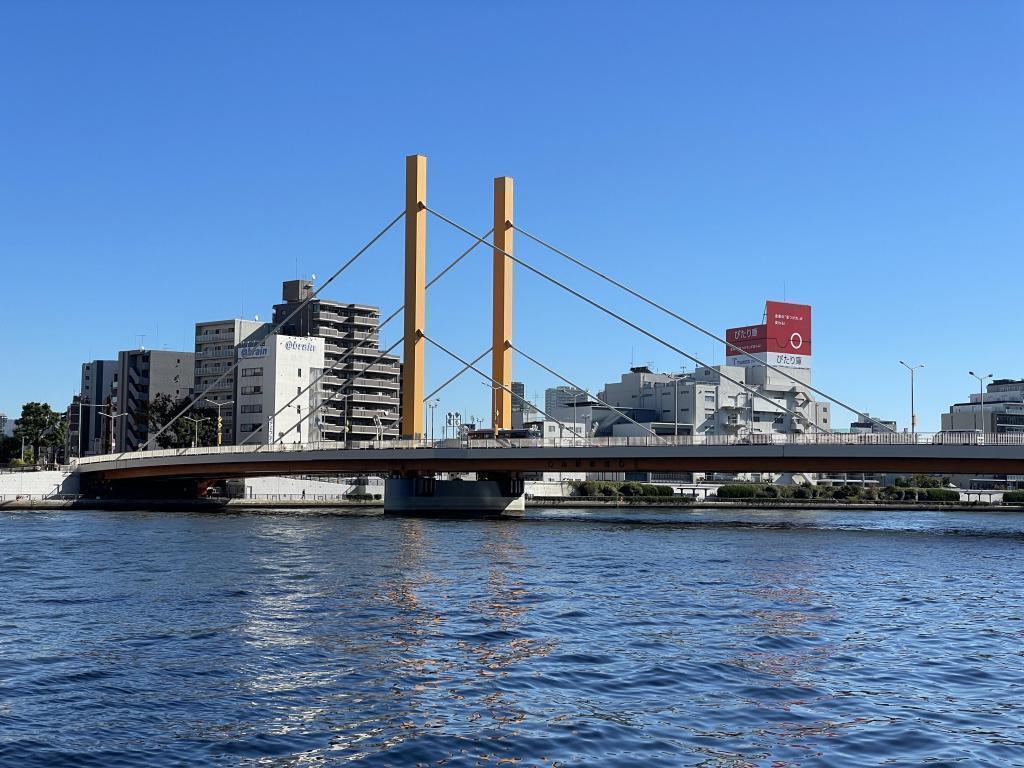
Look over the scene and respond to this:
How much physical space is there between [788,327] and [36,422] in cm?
11747

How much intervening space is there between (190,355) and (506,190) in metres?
95.9

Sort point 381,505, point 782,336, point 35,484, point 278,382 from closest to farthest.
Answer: point 35,484 → point 381,505 → point 278,382 → point 782,336

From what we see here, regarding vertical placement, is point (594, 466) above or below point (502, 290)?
below

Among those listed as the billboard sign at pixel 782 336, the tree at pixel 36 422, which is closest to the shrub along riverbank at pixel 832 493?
the billboard sign at pixel 782 336

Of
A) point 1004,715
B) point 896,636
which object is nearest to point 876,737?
point 1004,715

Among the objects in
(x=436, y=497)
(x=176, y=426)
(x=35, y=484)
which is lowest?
(x=436, y=497)

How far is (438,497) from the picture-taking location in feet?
299

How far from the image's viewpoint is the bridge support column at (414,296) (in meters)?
84.0

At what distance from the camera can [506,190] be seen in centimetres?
8812

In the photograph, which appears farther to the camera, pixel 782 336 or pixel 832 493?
pixel 782 336

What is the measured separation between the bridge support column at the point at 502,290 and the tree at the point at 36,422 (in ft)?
199

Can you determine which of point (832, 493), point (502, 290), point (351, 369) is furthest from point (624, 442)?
point (351, 369)

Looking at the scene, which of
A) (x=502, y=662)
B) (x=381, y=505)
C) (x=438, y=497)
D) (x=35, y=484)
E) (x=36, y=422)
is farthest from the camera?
(x=36, y=422)

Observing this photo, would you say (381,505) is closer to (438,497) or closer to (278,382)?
(438,497)
